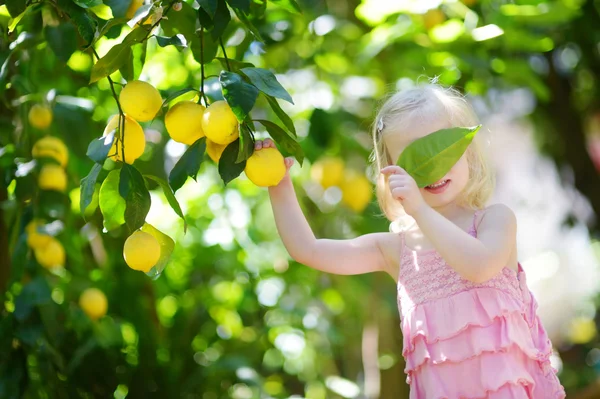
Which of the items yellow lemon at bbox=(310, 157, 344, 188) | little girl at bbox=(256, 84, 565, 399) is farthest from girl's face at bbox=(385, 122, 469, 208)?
yellow lemon at bbox=(310, 157, 344, 188)

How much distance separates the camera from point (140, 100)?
90 cm

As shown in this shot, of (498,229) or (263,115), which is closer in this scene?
(498,229)

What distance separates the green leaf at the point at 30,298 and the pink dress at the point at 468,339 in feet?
2.10

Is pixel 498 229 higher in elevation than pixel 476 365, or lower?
higher

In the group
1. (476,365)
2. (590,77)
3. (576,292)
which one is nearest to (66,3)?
(476,365)

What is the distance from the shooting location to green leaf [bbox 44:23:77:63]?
3.42 ft

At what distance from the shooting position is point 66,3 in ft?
2.93

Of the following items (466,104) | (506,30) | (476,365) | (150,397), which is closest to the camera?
(476,365)

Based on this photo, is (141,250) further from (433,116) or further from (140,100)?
(433,116)

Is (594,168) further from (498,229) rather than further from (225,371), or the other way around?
(498,229)

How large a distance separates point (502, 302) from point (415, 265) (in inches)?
4.9

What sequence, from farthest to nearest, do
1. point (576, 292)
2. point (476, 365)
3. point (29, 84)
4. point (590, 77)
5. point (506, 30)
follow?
point (576, 292) → point (590, 77) → point (506, 30) → point (29, 84) → point (476, 365)

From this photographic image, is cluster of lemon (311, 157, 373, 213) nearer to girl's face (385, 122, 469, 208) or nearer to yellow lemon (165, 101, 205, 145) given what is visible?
girl's face (385, 122, 469, 208)

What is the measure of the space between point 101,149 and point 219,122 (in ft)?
0.42
